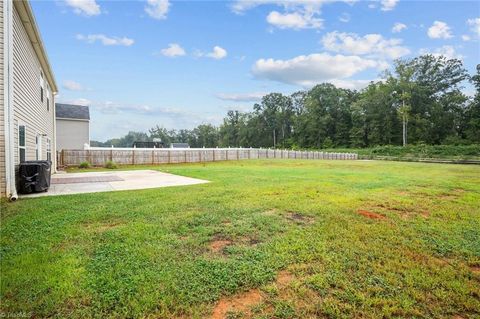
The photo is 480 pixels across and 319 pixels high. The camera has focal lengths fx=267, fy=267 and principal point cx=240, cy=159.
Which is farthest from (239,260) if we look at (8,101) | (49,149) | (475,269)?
(49,149)

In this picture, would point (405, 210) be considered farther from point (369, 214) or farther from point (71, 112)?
point (71, 112)

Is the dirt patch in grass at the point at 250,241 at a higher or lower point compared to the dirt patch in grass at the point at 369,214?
lower

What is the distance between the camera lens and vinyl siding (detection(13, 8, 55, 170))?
6898mm

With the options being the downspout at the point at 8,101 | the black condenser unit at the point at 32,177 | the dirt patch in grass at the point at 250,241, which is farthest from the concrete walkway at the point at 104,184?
the dirt patch in grass at the point at 250,241

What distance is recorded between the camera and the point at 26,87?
27.3 feet

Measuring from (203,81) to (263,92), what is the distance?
53152 mm

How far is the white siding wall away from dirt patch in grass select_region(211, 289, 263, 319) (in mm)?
25434

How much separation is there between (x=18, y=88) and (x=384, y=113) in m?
55.9

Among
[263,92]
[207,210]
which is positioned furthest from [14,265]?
[263,92]

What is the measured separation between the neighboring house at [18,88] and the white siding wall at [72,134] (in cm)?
1343

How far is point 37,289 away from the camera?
2.29m

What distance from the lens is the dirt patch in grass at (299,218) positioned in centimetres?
432

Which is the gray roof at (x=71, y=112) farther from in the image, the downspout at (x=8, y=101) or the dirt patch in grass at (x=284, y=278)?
the dirt patch in grass at (x=284, y=278)

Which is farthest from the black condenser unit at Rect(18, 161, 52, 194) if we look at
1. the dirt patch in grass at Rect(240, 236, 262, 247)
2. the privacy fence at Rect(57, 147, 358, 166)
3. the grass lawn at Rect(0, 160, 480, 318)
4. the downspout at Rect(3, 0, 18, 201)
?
the privacy fence at Rect(57, 147, 358, 166)
